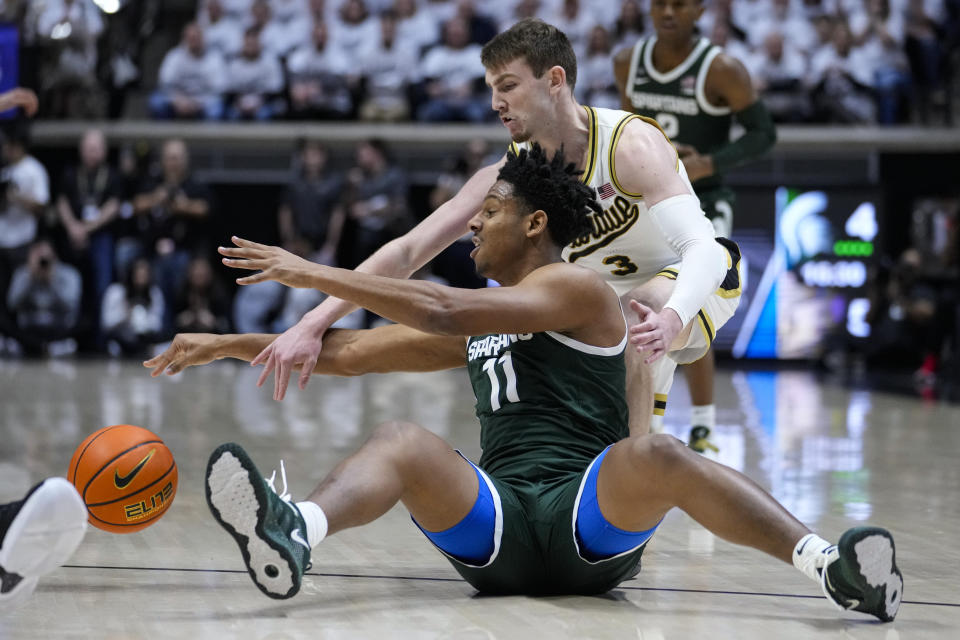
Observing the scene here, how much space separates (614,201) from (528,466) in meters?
1.36

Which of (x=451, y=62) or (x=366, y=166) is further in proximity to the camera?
(x=451, y=62)

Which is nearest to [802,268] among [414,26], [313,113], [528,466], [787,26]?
[787,26]

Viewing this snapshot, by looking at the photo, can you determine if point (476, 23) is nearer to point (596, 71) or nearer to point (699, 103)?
point (596, 71)

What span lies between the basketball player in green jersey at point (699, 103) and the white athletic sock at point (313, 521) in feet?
9.71

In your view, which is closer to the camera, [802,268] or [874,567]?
[874,567]

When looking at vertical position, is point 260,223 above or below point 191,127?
below

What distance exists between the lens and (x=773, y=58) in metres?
13.2

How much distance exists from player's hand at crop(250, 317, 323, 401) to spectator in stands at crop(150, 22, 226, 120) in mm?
10445

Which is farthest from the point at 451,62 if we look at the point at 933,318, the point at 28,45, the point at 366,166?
the point at 933,318

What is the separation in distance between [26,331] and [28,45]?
10.3 feet

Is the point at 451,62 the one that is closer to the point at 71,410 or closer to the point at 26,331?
the point at 26,331

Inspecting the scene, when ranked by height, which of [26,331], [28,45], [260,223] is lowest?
[26,331]

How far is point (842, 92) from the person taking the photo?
1312 centimetres

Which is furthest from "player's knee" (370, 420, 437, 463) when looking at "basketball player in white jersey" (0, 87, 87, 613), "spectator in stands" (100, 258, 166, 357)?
"spectator in stands" (100, 258, 166, 357)
